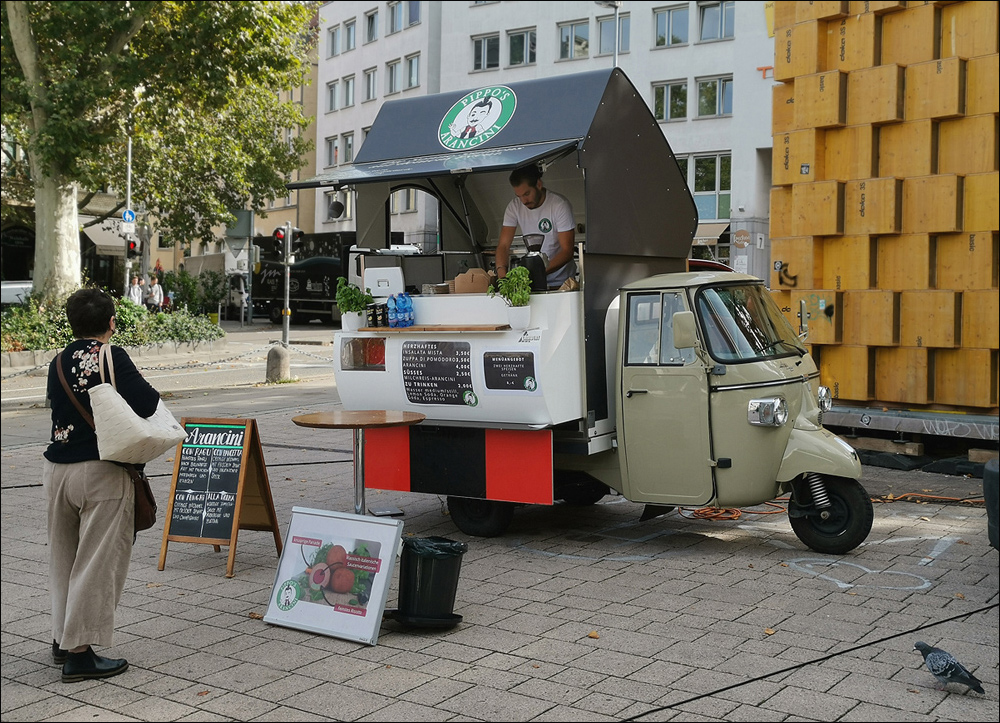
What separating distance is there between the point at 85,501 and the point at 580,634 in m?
2.51

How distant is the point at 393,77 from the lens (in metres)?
44.6

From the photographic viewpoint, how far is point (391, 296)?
7945mm

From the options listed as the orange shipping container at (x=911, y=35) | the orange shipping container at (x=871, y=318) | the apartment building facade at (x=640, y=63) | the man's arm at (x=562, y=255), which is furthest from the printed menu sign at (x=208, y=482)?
the apartment building facade at (x=640, y=63)

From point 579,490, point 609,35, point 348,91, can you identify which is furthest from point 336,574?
point 348,91

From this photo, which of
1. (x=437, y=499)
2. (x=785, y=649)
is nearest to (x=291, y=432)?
(x=437, y=499)

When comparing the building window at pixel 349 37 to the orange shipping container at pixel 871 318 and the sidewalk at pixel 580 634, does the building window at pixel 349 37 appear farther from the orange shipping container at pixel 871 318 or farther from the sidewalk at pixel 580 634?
the sidewalk at pixel 580 634

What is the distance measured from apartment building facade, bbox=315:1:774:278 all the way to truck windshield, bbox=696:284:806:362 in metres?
24.6

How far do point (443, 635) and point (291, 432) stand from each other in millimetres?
8646

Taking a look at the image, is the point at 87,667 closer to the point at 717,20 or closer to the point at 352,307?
the point at 352,307

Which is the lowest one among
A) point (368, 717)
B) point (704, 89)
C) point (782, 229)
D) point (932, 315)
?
point (368, 717)

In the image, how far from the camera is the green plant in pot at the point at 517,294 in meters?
7.27

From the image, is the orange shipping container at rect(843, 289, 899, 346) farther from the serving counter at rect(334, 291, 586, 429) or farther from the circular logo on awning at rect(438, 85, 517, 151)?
the circular logo on awning at rect(438, 85, 517, 151)

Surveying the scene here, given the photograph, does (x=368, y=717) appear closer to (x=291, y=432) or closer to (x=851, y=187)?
(x=851, y=187)

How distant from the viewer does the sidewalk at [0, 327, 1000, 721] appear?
15.3ft
